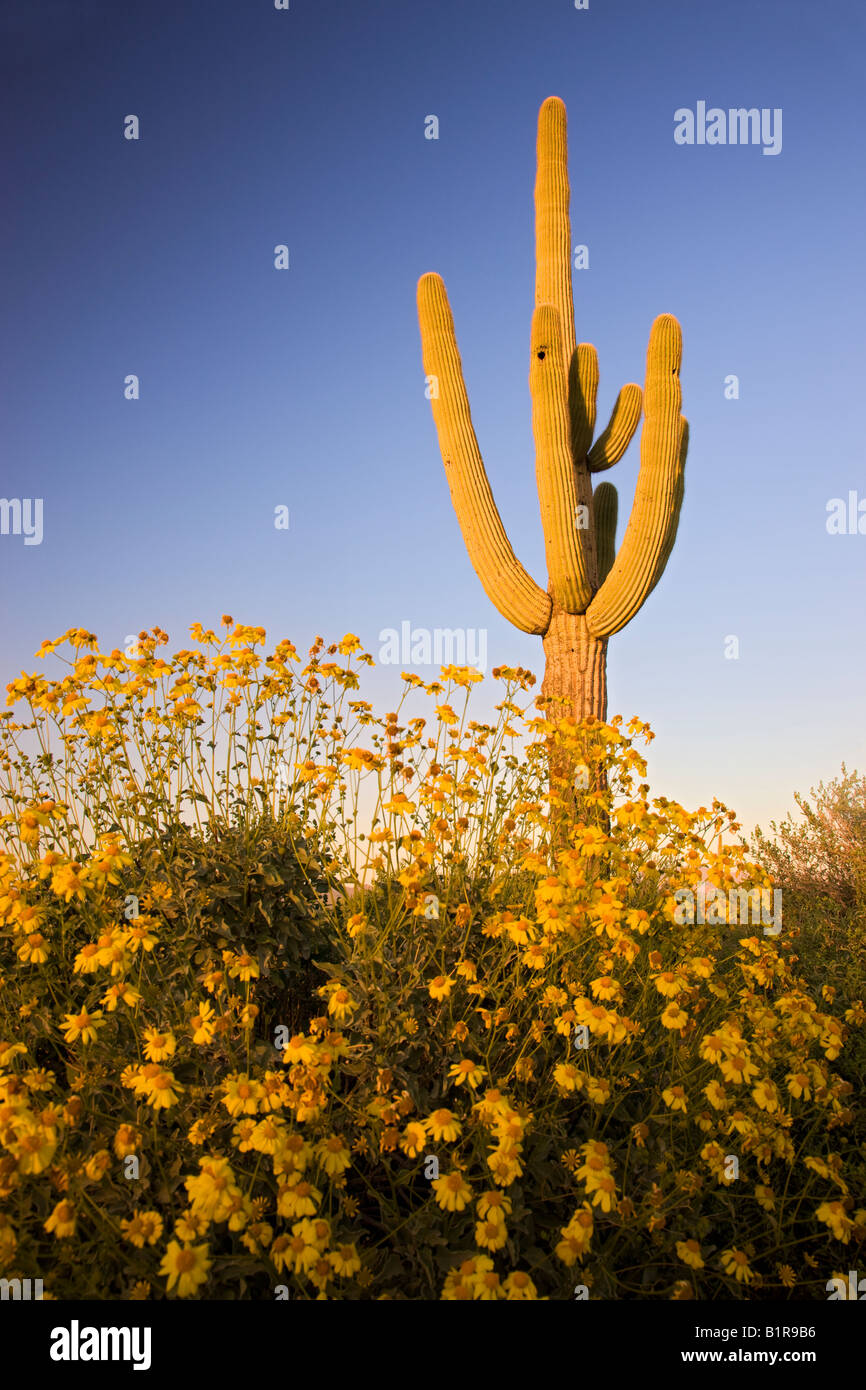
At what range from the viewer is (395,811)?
2.92 m

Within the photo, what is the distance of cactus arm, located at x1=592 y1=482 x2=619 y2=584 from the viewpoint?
8.92 metres

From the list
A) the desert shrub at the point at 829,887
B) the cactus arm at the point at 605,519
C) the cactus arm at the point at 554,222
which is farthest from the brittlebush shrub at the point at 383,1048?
the cactus arm at the point at 554,222

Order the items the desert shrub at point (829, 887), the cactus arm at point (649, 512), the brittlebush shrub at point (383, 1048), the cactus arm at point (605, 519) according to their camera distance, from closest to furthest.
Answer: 1. the brittlebush shrub at point (383, 1048)
2. the desert shrub at point (829, 887)
3. the cactus arm at point (649, 512)
4. the cactus arm at point (605, 519)

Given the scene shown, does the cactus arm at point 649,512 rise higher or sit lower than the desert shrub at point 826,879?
higher

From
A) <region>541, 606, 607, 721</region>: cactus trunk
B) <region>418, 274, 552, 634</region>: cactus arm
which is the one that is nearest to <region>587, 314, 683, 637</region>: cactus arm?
<region>541, 606, 607, 721</region>: cactus trunk

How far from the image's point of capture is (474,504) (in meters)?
8.13

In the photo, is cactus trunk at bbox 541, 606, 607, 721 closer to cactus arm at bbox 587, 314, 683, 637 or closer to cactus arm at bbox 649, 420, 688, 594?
cactus arm at bbox 587, 314, 683, 637

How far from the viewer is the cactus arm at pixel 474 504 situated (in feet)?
26.4

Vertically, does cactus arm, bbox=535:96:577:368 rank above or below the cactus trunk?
above

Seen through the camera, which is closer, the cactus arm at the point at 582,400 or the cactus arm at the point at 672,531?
the cactus arm at the point at 672,531

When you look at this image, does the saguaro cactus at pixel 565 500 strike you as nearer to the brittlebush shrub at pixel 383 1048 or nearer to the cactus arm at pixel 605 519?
the cactus arm at pixel 605 519

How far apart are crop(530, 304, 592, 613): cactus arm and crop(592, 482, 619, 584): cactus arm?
0.85 metres
